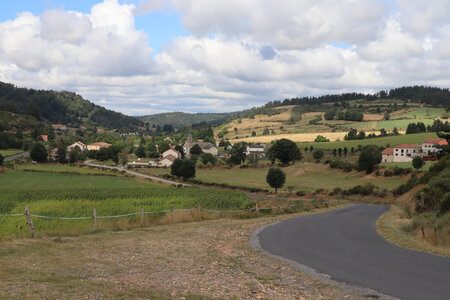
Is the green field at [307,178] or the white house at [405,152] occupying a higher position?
the white house at [405,152]

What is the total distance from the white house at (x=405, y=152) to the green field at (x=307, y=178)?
26.5 meters

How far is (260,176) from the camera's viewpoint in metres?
92.5

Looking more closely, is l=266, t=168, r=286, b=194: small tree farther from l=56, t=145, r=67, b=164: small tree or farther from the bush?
l=56, t=145, r=67, b=164: small tree

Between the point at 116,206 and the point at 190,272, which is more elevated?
the point at 190,272

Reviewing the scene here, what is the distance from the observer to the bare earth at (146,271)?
863 centimetres

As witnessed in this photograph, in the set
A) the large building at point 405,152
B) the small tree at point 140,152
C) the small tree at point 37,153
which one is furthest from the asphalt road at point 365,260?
the small tree at point 140,152

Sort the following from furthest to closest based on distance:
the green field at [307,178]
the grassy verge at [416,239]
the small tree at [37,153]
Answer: the small tree at [37,153] < the green field at [307,178] < the grassy verge at [416,239]

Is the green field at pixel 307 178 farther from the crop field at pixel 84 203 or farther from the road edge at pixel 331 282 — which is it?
the road edge at pixel 331 282

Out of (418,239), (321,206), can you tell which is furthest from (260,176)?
(418,239)

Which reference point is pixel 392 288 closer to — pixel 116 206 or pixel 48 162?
pixel 116 206

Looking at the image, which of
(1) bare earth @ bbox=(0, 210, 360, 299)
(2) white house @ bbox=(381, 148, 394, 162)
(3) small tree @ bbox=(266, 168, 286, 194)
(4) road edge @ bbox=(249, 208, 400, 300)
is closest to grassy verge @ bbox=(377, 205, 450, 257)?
(4) road edge @ bbox=(249, 208, 400, 300)

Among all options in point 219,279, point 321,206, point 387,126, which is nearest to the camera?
point 219,279

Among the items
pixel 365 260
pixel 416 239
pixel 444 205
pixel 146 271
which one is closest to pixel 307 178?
pixel 444 205

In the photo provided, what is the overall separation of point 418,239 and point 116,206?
84.7 feet
